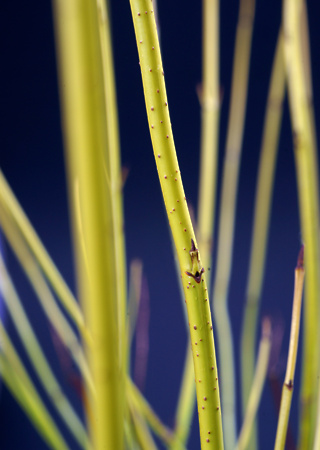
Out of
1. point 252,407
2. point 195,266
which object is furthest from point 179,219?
point 252,407

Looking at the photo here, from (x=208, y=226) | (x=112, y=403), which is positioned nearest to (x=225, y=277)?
(x=208, y=226)

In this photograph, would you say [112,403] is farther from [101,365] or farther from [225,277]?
[225,277]

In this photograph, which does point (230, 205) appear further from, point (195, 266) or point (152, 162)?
point (152, 162)

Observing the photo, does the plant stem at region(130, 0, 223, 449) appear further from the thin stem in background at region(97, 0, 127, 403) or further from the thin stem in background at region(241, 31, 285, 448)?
the thin stem in background at region(241, 31, 285, 448)

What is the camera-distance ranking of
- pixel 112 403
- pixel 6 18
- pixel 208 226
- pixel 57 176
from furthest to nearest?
pixel 57 176
pixel 6 18
pixel 208 226
pixel 112 403

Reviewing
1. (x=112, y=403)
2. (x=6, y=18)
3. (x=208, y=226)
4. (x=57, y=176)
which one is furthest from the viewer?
(x=57, y=176)
